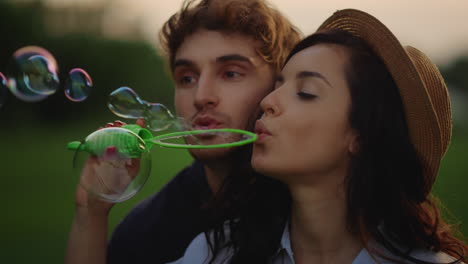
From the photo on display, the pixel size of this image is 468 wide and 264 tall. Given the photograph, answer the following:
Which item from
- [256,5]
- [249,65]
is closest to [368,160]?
[249,65]

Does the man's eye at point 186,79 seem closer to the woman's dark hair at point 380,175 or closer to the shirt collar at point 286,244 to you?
the woman's dark hair at point 380,175

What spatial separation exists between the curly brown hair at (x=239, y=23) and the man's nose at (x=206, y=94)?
332mm

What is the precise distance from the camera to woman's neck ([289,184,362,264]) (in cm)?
247

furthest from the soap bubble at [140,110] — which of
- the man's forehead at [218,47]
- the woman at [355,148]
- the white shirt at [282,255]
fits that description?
the woman at [355,148]

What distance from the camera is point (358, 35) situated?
2.58 metres

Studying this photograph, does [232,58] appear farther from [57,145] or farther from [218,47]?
[57,145]

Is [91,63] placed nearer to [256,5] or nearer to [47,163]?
[47,163]

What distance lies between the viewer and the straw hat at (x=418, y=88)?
93.6 inches

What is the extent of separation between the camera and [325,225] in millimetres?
2484

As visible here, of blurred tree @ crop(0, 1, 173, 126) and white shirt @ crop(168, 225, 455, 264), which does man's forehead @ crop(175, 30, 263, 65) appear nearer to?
white shirt @ crop(168, 225, 455, 264)

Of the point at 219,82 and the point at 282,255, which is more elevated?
the point at 219,82

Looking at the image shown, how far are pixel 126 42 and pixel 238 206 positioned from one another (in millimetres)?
26343

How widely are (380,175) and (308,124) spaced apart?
0.47 m

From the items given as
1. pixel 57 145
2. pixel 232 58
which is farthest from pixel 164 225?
pixel 57 145
